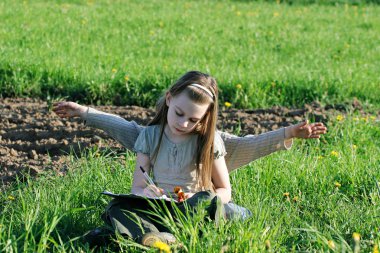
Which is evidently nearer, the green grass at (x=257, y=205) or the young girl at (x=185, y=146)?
the green grass at (x=257, y=205)

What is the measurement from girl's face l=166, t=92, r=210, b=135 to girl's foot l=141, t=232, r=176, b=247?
2.13 feet

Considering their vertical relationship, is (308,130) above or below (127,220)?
above

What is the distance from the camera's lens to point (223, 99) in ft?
25.9

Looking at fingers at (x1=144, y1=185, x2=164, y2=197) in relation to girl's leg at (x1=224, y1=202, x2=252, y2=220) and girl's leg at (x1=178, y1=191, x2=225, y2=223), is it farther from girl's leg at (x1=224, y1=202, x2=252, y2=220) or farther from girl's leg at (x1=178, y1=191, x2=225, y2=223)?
girl's leg at (x1=224, y1=202, x2=252, y2=220)

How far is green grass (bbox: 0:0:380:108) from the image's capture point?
7.92 m

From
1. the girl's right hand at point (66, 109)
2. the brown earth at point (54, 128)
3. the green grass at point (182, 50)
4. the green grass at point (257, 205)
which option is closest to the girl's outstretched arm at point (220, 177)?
the green grass at point (257, 205)

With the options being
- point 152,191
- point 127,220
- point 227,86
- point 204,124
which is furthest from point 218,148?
point 227,86

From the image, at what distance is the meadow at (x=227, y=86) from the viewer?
12.6ft

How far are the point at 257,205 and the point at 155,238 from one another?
0.84 meters

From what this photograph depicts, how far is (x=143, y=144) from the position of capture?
4.28 m

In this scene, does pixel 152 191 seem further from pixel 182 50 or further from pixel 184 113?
pixel 182 50

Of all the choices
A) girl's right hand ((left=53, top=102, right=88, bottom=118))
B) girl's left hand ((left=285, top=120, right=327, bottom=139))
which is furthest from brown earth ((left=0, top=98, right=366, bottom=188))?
girl's left hand ((left=285, top=120, right=327, bottom=139))

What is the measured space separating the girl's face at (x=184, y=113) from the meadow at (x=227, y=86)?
0.53m

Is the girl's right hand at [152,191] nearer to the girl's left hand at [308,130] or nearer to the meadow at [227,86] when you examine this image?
the meadow at [227,86]
